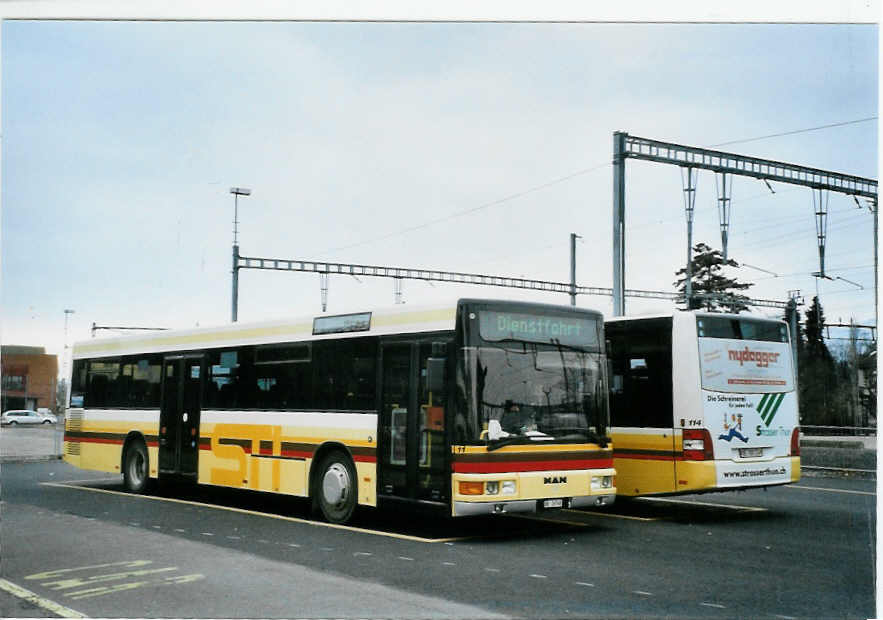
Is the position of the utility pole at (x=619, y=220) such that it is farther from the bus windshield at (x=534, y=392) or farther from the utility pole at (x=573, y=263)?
the utility pole at (x=573, y=263)

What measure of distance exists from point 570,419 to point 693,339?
8.13 feet

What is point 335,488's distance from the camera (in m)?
13.4

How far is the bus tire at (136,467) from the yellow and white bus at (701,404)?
8.28 meters

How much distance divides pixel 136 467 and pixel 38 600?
960 centimetres

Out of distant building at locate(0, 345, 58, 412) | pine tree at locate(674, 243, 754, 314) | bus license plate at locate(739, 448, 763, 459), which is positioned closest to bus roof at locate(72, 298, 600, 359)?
distant building at locate(0, 345, 58, 412)

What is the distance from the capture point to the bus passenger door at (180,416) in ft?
54.0

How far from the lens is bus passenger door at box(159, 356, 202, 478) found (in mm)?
16469

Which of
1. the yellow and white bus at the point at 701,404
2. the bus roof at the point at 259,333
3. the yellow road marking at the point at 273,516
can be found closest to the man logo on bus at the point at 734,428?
the yellow and white bus at the point at 701,404

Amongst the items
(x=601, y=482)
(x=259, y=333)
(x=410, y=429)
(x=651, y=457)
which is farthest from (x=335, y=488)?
(x=651, y=457)

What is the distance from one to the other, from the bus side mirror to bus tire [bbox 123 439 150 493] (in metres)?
7.80

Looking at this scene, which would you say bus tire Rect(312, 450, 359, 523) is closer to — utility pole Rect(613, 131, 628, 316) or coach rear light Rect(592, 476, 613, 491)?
coach rear light Rect(592, 476, 613, 491)

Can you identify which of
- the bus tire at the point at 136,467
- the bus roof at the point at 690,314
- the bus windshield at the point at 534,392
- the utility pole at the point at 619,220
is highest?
the utility pole at the point at 619,220

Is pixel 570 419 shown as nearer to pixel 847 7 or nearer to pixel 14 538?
pixel 847 7

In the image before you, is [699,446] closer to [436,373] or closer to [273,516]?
[436,373]
